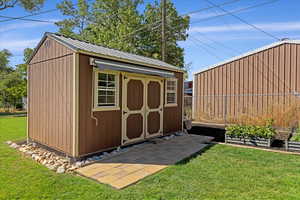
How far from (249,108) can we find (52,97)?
8671 mm

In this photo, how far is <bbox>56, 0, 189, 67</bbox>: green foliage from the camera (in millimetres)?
17219

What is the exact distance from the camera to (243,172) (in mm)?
3695

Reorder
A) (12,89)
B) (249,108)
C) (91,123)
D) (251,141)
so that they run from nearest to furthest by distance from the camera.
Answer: (91,123) < (251,141) < (249,108) < (12,89)

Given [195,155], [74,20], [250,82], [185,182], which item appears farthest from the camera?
[74,20]

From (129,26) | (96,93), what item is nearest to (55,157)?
(96,93)

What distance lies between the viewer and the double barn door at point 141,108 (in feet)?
17.7

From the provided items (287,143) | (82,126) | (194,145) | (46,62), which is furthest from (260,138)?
(46,62)

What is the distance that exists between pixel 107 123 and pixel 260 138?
14.5ft

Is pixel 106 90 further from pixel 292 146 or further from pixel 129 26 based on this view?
pixel 129 26

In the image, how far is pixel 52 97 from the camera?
15.9 feet

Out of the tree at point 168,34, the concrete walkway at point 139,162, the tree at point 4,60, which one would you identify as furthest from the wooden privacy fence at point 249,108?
the tree at point 4,60

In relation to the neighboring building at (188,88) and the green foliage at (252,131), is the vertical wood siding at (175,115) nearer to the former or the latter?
the green foliage at (252,131)

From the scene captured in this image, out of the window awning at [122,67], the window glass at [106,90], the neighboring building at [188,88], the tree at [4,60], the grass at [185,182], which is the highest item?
the tree at [4,60]

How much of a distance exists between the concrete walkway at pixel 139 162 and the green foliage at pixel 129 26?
41.6 ft
